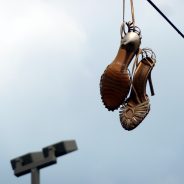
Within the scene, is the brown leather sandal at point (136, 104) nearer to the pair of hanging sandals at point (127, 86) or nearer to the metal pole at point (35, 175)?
the pair of hanging sandals at point (127, 86)

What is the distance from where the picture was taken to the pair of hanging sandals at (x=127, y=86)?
15.4 metres

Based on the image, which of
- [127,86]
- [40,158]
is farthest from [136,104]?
[40,158]

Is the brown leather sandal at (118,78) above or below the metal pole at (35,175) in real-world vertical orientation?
above

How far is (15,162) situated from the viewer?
1134 cm

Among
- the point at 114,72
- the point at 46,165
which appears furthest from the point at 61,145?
the point at 114,72

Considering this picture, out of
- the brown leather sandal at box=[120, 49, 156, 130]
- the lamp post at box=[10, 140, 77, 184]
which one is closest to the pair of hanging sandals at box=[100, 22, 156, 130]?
the brown leather sandal at box=[120, 49, 156, 130]

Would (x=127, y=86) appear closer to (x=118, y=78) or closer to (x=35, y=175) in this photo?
(x=118, y=78)

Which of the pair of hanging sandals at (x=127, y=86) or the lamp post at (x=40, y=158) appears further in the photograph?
the pair of hanging sandals at (x=127, y=86)

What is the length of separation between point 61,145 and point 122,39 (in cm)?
510

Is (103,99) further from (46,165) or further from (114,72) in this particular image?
(46,165)

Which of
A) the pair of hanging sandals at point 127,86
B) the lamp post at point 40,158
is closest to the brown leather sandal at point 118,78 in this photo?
the pair of hanging sandals at point 127,86

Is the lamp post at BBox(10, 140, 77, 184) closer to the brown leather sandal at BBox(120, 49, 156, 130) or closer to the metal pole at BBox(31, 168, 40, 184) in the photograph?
the metal pole at BBox(31, 168, 40, 184)

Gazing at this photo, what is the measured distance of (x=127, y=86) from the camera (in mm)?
15469

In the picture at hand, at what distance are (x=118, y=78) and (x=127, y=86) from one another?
28cm
